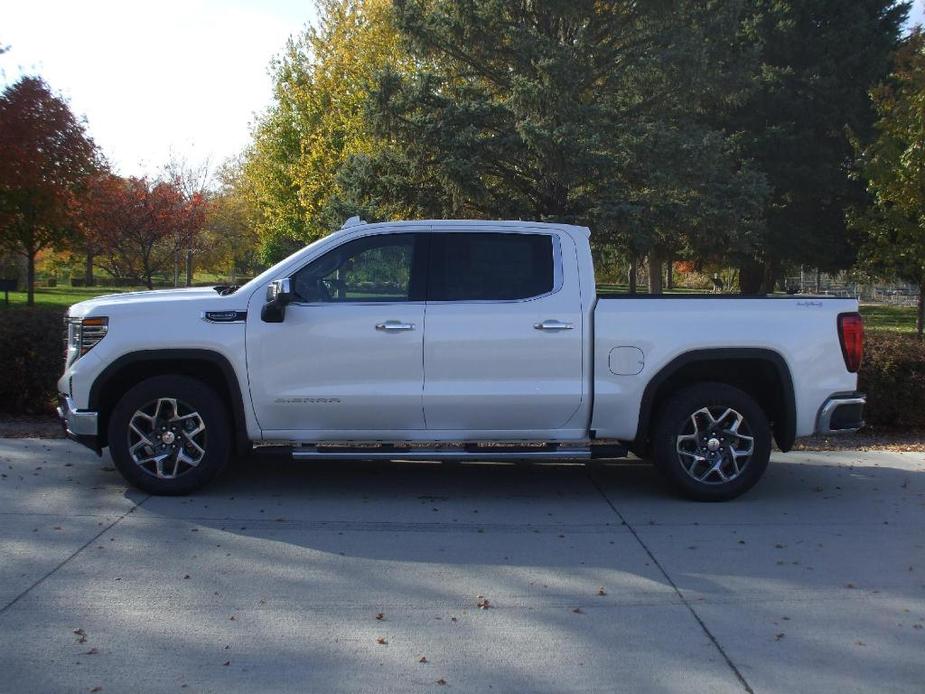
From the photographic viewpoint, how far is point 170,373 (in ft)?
23.0

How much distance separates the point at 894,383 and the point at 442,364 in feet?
17.5

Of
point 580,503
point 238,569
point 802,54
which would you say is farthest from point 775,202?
point 238,569

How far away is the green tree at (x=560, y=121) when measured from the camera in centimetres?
1794

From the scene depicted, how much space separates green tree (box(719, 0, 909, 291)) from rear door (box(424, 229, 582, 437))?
25154mm

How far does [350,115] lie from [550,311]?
19.6 m

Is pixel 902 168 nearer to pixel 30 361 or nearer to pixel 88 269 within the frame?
pixel 30 361

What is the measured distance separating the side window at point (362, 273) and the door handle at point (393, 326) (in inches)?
8.5

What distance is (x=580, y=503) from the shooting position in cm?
707

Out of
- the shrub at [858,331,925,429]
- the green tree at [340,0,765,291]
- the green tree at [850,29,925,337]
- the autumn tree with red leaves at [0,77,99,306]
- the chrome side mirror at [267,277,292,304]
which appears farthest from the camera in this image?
the autumn tree with red leaves at [0,77,99,306]

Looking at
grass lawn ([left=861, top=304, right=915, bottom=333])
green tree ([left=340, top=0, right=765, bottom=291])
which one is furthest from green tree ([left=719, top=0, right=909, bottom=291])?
green tree ([left=340, top=0, right=765, bottom=291])

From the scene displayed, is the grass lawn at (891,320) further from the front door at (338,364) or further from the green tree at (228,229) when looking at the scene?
the green tree at (228,229)

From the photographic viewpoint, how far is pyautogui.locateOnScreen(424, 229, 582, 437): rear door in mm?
6754

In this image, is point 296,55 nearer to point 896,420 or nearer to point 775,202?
point 775,202

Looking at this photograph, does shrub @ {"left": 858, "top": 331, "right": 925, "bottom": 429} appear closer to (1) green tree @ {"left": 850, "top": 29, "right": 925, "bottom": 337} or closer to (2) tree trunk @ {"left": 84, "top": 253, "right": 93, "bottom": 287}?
(1) green tree @ {"left": 850, "top": 29, "right": 925, "bottom": 337}
